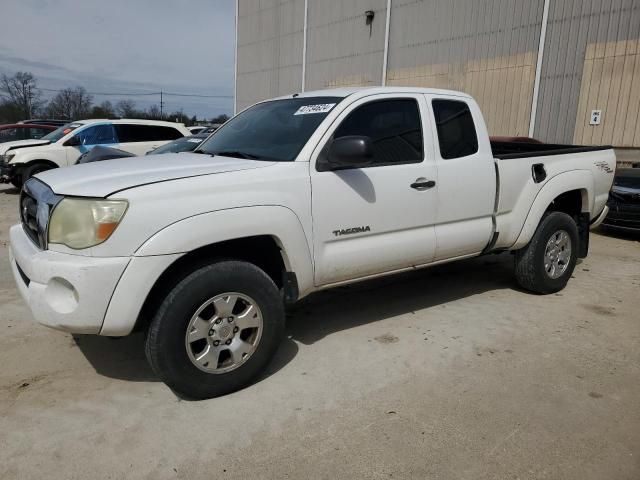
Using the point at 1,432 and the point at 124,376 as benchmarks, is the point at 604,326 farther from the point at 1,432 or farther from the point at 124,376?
the point at 1,432

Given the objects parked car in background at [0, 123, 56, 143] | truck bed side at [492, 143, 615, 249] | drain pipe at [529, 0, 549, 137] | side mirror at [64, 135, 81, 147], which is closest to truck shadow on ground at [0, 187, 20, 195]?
side mirror at [64, 135, 81, 147]

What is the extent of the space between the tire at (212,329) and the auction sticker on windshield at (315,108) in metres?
1.33

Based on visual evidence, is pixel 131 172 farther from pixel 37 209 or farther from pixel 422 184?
pixel 422 184

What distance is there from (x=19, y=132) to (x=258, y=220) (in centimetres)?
1699

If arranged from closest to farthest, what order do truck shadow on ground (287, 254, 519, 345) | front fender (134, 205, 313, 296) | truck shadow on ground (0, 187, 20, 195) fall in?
front fender (134, 205, 313, 296)
truck shadow on ground (287, 254, 519, 345)
truck shadow on ground (0, 187, 20, 195)

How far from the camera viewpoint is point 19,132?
16.8 meters

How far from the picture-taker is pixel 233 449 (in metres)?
2.67

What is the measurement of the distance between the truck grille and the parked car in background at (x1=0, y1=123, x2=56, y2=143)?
1529cm

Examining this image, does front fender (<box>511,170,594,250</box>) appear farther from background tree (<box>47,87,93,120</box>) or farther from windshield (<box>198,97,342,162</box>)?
background tree (<box>47,87,93,120</box>)

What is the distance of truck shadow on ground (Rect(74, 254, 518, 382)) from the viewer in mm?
3649

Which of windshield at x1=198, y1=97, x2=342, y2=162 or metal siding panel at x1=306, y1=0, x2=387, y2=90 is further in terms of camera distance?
metal siding panel at x1=306, y1=0, x2=387, y2=90

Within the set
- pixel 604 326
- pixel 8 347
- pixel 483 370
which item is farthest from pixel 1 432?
pixel 604 326

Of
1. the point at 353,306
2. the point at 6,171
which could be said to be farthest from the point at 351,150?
the point at 6,171

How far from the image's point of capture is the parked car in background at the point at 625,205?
844cm
